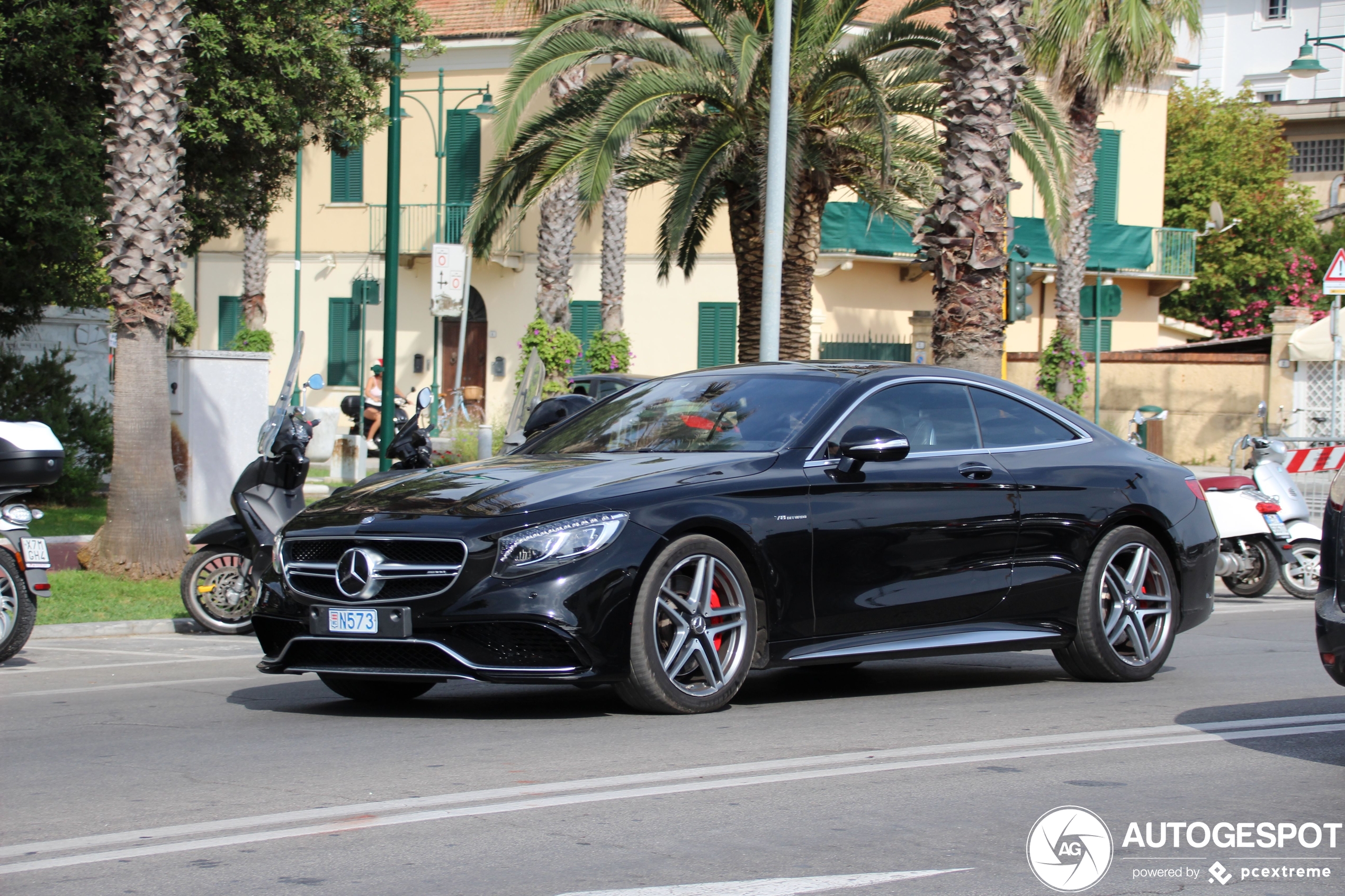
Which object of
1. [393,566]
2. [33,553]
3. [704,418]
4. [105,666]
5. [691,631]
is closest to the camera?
[393,566]

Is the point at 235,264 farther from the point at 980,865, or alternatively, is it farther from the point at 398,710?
the point at 980,865

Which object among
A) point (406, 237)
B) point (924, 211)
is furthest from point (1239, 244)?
point (924, 211)

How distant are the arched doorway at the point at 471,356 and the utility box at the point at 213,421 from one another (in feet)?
65.5

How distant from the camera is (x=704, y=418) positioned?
7.61m

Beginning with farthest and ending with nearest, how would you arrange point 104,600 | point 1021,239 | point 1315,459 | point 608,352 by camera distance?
1. point 1021,239
2. point 608,352
3. point 1315,459
4. point 104,600

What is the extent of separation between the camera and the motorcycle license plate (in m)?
13.7

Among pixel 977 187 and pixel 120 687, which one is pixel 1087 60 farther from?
pixel 120 687

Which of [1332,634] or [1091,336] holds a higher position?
[1091,336]

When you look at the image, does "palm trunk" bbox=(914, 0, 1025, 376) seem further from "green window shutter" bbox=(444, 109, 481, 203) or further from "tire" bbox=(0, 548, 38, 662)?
"green window shutter" bbox=(444, 109, 481, 203)

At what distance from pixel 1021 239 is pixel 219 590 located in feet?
92.7

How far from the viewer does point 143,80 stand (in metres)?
13.3

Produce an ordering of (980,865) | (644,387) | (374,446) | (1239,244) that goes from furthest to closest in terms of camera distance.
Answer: (1239,244) < (374,446) < (644,387) < (980,865)

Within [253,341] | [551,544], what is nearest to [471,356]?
[253,341]

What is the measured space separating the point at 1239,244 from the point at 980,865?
1817 inches
